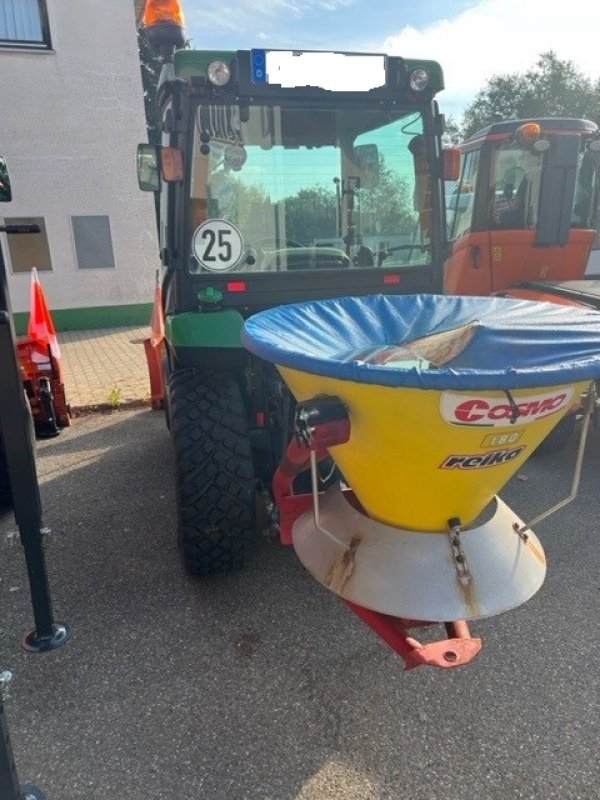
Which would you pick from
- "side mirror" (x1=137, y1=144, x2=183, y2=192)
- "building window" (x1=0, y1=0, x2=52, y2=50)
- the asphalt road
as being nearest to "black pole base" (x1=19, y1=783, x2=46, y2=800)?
the asphalt road

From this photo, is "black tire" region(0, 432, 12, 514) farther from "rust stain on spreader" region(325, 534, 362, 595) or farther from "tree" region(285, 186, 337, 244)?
"rust stain on spreader" region(325, 534, 362, 595)

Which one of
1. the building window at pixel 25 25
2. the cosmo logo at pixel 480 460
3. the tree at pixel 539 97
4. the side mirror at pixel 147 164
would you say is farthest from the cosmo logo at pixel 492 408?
the tree at pixel 539 97

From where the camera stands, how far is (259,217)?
8.84 ft

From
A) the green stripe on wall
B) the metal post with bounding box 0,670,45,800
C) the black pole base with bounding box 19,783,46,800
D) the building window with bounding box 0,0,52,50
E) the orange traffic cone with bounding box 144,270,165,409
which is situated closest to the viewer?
the metal post with bounding box 0,670,45,800

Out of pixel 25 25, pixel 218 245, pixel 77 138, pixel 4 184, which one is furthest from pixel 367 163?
pixel 25 25

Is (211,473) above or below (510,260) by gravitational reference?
below

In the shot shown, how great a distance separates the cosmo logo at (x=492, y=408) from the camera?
134 centimetres

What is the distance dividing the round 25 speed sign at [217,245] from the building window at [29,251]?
23.6ft

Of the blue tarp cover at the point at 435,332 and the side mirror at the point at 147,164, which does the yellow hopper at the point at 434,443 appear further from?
the side mirror at the point at 147,164

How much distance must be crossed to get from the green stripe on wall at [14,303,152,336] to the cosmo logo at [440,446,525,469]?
8880 mm

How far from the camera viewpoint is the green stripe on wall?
9242 mm

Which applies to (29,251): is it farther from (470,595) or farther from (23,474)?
(470,595)

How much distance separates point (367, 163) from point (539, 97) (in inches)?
1427

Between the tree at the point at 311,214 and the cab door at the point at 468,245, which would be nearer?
the tree at the point at 311,214
